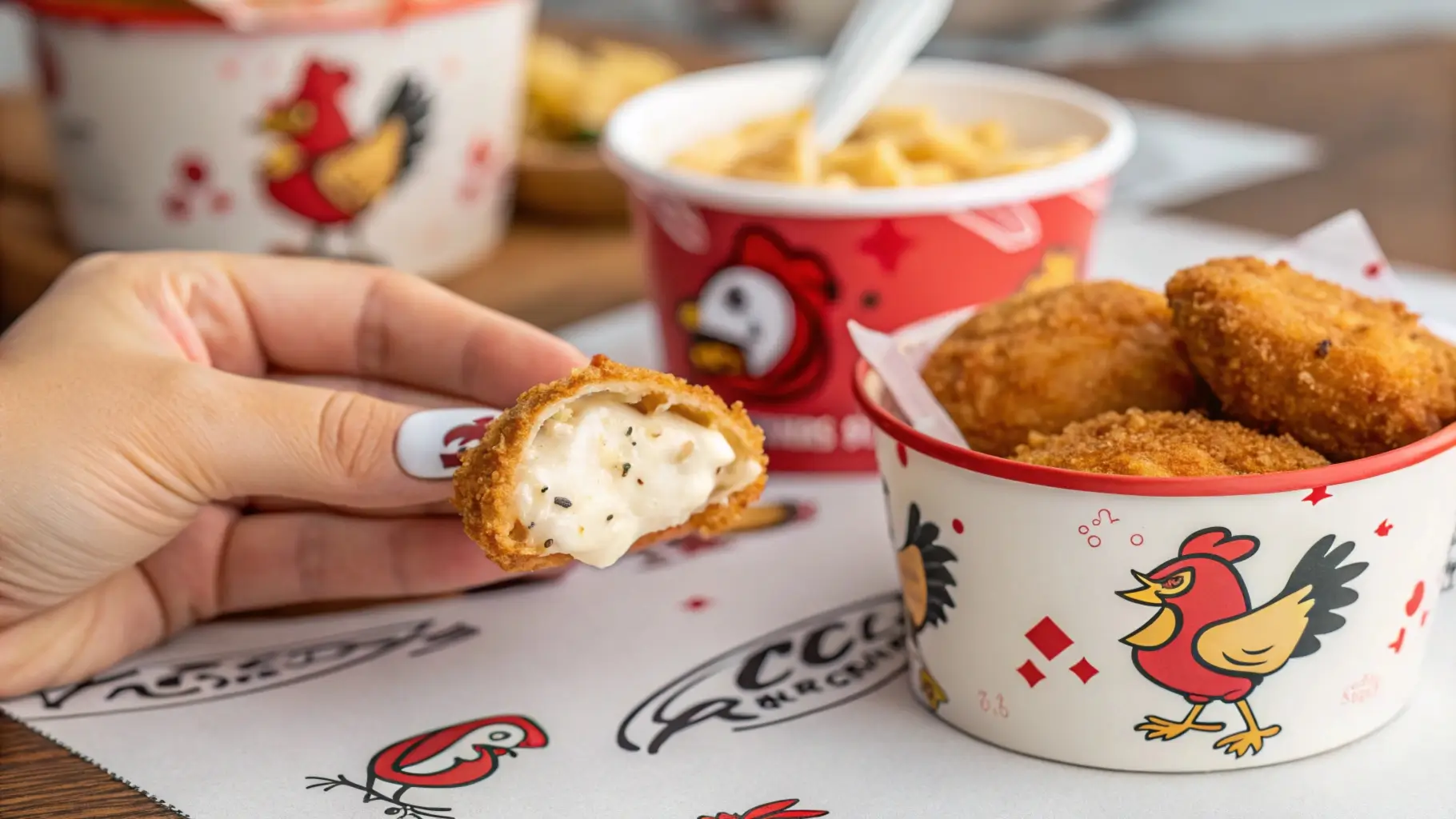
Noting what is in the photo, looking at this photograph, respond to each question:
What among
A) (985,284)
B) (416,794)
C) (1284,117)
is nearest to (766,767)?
(416,794)

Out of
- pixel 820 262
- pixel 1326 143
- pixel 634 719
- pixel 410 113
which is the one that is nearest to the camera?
pixel 634 719

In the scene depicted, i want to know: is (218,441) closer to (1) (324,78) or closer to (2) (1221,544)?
(2) (1221,544)

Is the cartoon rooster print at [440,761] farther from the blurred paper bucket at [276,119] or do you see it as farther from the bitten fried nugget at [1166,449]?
the blurred paper bucket at [276,119]

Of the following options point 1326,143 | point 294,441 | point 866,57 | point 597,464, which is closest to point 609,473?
point 597,464

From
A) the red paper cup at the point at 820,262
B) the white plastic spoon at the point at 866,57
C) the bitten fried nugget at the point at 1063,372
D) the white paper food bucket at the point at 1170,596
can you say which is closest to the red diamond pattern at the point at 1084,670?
the white paper food bucket at the point at 1170,596

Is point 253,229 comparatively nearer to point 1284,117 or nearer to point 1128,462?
point 1128,462

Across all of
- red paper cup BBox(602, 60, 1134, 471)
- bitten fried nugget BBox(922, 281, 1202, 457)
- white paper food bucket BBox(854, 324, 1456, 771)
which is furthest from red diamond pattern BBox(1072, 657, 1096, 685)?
red paper cup BBox(602, 60, 1134, 471)
